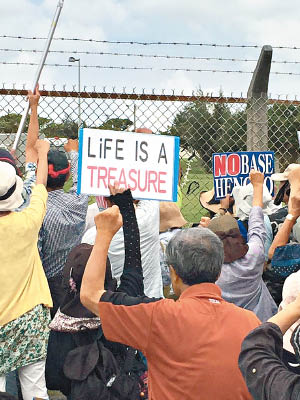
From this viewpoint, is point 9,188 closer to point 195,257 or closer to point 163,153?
point 163,153

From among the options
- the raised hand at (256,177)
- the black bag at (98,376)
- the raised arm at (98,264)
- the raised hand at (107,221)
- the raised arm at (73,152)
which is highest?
the raised arm at (73,152)

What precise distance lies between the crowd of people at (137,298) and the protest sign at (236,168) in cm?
53

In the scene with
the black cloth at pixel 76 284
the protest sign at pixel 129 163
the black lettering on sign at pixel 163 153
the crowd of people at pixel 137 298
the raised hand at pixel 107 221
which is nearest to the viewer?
the crowd of people at pixel 137 298

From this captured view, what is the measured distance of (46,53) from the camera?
13.3 feet

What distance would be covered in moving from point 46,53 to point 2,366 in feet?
6.92

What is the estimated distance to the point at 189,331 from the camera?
212cm

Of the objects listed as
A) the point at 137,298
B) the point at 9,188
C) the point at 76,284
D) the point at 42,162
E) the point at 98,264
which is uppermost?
the point at 42,162

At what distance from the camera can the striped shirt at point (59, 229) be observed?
3617 mm

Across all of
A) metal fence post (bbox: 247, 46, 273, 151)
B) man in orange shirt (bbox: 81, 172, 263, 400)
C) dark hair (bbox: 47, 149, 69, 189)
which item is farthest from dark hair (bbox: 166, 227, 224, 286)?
metal fence post (bbox: 247, 46, 273, 151)

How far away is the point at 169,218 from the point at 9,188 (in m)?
1.84

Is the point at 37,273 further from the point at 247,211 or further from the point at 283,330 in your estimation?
the point at 283,330

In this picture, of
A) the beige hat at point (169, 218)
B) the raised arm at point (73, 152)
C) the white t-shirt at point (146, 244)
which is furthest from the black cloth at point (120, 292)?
the beige hat at point (169, 218)

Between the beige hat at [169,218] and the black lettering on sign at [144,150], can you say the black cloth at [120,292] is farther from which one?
the beige hat at [169,218]

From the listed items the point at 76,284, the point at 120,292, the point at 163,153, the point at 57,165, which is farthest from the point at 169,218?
the point at 120,292
